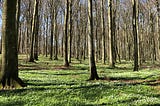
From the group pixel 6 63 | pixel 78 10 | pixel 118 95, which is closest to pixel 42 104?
pixel 118 95

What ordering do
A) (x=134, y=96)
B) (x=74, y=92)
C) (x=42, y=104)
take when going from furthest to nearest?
(x=74, y=92), (x=134, y=96), (x=42, y=104)

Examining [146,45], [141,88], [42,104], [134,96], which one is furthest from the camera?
[146,45]

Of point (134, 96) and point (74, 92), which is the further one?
point (74, 92)

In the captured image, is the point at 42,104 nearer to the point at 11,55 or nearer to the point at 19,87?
the point at 19,87

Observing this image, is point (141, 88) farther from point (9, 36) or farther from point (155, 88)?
point (9, 36)

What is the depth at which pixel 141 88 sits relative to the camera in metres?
17.0

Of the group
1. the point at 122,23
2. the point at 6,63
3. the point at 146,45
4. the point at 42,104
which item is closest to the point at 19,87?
the point at 6,63

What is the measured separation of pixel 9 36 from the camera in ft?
58.6

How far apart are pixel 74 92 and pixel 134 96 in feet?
10.6

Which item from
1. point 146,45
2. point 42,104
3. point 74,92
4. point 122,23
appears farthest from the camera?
point 146,45

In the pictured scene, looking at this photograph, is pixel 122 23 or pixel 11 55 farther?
pixel 122 23

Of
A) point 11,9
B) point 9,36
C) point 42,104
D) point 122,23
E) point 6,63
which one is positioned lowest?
point 42,104

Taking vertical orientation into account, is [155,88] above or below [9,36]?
below

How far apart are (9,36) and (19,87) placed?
342cm
